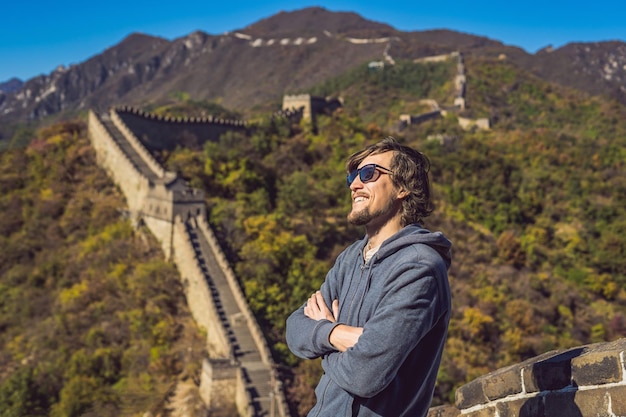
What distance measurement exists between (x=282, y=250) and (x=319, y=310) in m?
20.9

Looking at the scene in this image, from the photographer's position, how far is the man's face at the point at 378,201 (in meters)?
3.28

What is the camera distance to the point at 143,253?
24.1m

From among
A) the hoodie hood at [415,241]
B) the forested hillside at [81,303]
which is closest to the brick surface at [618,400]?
the hoodie hood at [415,241]

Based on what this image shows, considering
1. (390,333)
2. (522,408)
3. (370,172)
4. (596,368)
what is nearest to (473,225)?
(522,408)

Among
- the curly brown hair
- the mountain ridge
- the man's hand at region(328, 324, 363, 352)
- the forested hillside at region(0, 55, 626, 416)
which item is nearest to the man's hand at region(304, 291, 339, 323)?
the man's hand at region(328, 324, 363, 352)

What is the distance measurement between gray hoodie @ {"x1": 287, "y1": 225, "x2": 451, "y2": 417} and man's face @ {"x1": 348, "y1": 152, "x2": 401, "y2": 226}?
0.63ft

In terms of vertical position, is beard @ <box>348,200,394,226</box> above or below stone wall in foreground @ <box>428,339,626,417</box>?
above

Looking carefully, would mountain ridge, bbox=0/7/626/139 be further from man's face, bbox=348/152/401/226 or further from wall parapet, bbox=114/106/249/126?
man's face, bbox=348/152/401/226

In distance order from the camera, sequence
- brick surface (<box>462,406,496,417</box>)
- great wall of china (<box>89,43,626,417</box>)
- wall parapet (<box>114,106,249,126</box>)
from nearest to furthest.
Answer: great wall of china (<box>89,43,626,417</box>)
brick surface (<box>462,406,496,417</box>)
wall parapet (<box>114,106,249,126</box>)

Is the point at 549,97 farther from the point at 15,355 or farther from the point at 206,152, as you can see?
the point at 15,355

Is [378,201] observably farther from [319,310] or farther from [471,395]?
[471,395]

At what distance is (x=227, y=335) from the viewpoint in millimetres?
18234

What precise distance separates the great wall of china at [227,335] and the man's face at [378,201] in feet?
4.52

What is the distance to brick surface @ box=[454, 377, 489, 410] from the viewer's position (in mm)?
4191
